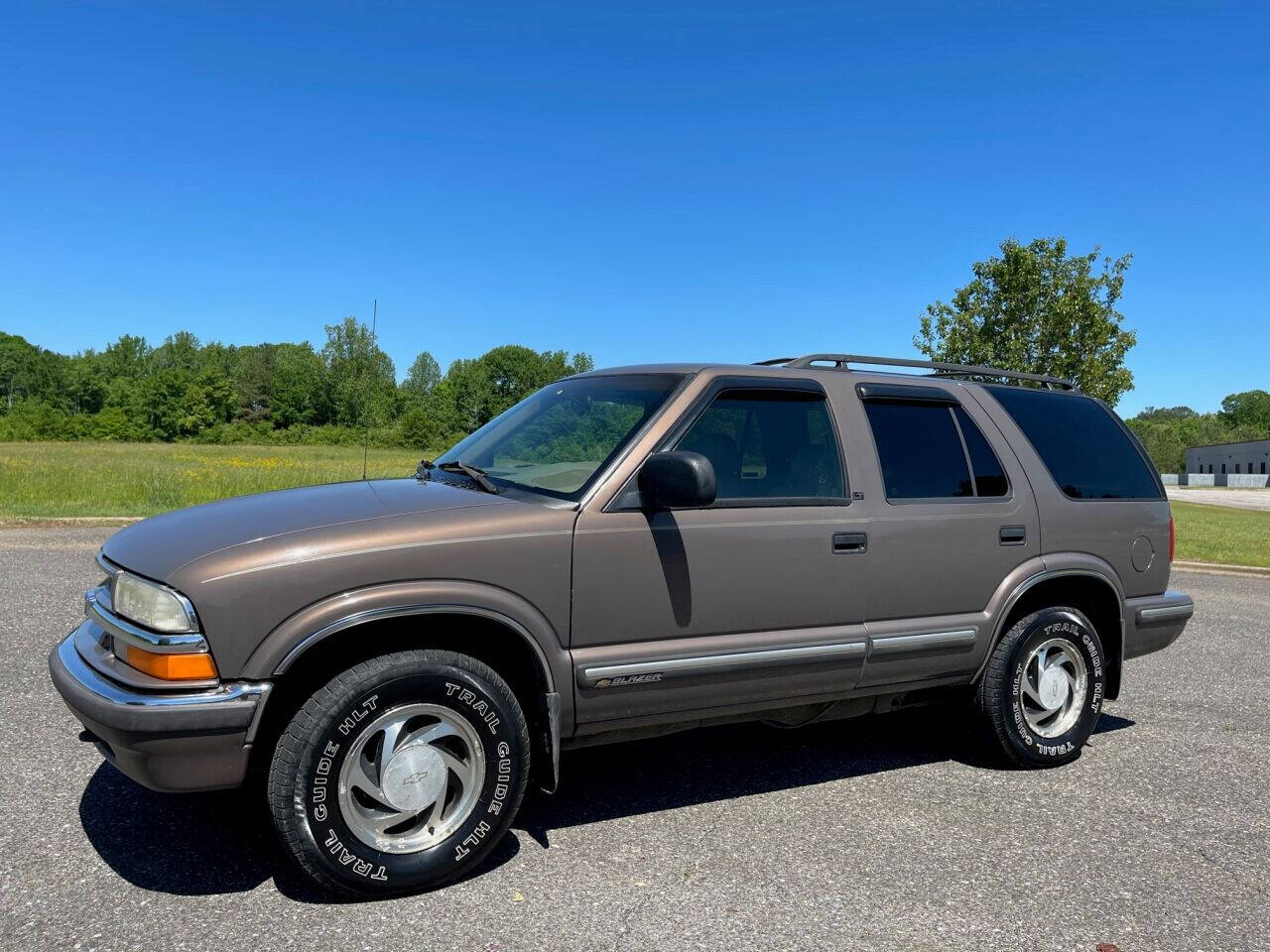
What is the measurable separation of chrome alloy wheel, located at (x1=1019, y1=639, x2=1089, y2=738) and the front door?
1175mm

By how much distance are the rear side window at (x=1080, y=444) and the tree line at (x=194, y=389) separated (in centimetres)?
5374

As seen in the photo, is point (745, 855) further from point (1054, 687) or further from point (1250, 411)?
point (1250, 411)

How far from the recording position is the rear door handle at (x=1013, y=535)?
4.32 metres

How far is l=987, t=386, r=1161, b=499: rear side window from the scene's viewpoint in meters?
4.70

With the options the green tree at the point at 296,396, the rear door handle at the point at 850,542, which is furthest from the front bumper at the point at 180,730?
the green tree at the point at 296,396

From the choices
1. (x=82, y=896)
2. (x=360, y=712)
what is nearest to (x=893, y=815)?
(x=360, y=712)

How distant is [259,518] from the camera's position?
324 cm

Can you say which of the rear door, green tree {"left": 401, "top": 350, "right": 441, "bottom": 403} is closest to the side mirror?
the rear door

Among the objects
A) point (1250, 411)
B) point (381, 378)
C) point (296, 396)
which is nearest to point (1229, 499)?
point (381, 378)

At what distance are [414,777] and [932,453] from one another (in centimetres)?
271

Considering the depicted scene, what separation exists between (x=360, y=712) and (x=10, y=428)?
290ft

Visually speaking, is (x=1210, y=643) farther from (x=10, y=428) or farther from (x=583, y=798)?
(x=10, y=428)

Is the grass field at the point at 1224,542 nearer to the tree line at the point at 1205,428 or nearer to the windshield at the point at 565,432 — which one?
the windshield at the point at 565,432

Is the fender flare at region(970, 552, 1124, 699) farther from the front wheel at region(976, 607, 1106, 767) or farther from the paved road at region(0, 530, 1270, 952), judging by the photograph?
the paved road at region(0, 530, 1270, 952)
